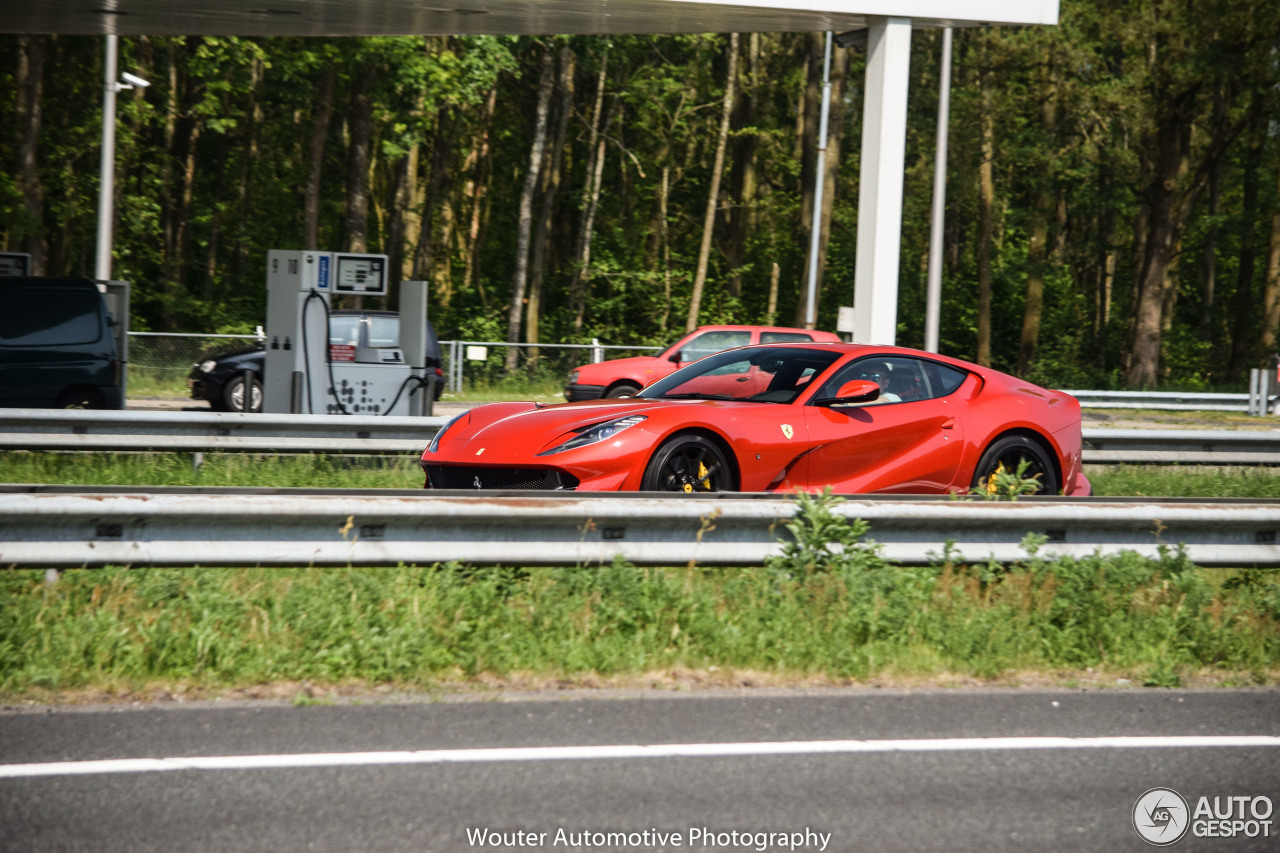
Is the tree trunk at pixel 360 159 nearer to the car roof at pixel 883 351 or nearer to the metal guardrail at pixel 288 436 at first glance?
the metal guardrail at pixel 288 436

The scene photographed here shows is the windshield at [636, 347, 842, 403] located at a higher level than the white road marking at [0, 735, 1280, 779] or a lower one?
higher

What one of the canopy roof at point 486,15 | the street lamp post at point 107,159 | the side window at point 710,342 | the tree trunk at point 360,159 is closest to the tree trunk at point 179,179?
the tree trunk at point 360,159

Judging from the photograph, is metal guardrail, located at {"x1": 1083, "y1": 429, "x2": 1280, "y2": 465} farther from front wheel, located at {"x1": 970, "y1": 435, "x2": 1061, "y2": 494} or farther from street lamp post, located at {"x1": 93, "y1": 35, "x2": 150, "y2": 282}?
street lamp post, located at {"x1": 93, "y1": 35, "x2": 150, "y2": 282}

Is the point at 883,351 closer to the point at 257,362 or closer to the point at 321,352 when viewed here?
the point at 321,352

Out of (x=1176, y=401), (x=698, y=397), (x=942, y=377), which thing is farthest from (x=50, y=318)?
(x=1176, y=401)

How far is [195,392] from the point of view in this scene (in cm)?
1969

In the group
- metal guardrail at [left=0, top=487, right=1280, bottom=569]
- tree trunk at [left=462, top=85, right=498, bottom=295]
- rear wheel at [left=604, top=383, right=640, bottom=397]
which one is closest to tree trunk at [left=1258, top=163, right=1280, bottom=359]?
tree trunk at [left=462, top=85, right=498, bottom=295]

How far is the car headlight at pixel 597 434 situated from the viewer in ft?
24.8

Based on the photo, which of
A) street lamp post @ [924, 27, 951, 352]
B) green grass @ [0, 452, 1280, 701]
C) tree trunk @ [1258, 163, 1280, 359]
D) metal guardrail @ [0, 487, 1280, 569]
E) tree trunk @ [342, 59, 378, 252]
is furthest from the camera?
tree trunk @ [1258, 163, 1280, 359]

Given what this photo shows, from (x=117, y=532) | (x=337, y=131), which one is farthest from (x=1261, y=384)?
(x=337, y=131)

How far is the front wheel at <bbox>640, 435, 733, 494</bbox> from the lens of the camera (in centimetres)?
755

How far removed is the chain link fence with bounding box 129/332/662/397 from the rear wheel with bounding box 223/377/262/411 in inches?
84.9

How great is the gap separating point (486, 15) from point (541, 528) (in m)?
10.2

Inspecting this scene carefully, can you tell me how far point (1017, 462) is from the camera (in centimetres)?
882
